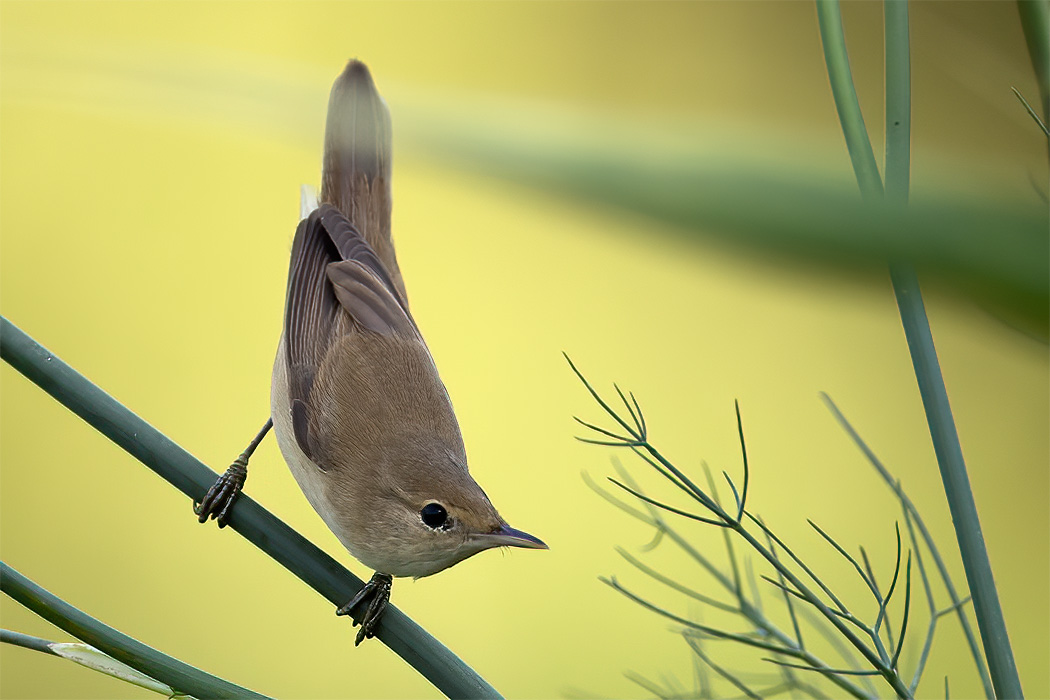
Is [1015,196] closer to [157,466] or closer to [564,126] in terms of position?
[564,126]

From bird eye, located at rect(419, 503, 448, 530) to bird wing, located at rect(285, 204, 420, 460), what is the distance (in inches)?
6.9

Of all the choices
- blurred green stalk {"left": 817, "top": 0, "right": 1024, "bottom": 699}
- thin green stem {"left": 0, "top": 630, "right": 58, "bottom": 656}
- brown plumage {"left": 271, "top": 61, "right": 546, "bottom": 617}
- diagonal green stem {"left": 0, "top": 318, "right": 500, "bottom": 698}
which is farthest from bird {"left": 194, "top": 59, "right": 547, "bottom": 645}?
blurred green stalk {"left": 817, "top": 0, "right": 1024, "bottom": 699}

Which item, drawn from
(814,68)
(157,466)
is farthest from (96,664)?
(814,68)

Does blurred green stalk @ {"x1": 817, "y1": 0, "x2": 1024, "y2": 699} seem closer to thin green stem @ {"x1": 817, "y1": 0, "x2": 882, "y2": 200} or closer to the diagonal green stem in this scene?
thin green stem @ {"x1": 817, "y1": 0, "x2": 882, "y2": 200}

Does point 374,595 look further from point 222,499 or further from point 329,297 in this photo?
point 329,297

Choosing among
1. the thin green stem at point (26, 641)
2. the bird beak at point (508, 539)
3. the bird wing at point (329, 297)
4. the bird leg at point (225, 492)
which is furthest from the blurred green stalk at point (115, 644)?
the bird wing at point (329, 297)

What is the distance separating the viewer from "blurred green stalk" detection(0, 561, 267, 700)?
13.2 inches

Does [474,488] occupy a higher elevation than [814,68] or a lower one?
lower

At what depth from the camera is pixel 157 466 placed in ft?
1.45

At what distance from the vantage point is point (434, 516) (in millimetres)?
747

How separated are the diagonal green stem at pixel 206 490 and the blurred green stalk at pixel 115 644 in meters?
0.09

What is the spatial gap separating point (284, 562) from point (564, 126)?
0.43 metres

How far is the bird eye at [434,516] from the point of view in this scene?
75 cm

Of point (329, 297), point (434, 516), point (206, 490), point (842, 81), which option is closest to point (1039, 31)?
point (842, 81)
